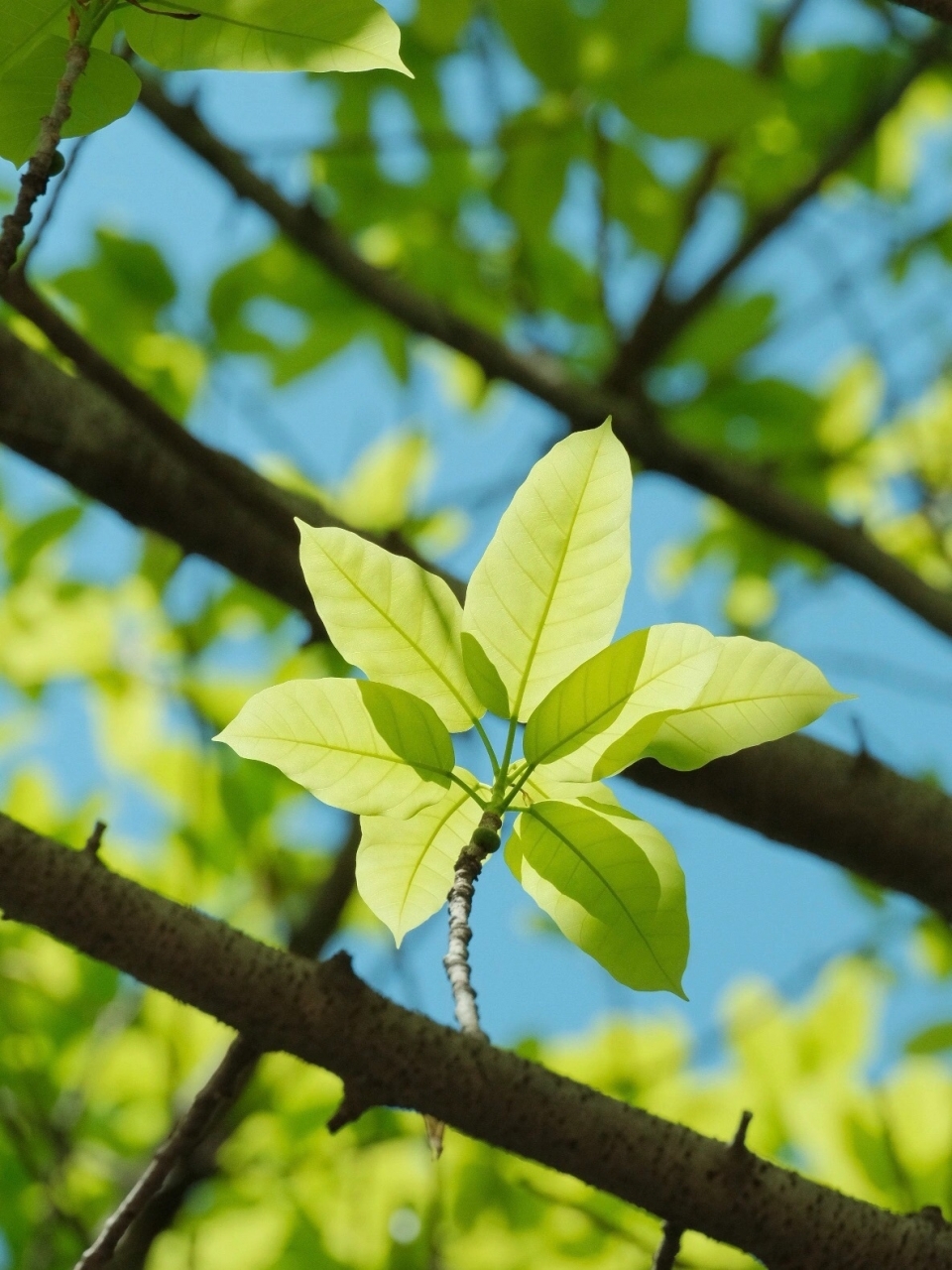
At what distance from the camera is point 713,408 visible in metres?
2.49

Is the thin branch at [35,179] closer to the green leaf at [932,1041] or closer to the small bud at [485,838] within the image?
the small bud at [485,838]

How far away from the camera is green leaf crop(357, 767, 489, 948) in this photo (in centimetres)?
79

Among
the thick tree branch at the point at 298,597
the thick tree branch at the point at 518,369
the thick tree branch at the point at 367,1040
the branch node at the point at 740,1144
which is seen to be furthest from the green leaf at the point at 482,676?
the thick tree branch at the point at 518,369

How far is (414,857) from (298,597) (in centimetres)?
75

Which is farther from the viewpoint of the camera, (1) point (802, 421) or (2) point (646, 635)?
(1) point (802, 421)

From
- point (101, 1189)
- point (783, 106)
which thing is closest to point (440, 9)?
point (783, 106)

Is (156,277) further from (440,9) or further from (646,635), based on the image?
(646,635)

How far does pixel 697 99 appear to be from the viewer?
5.10ft

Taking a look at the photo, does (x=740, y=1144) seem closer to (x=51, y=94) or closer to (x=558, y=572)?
(x=558, y=572)

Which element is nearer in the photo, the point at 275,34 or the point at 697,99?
the point at 275,34

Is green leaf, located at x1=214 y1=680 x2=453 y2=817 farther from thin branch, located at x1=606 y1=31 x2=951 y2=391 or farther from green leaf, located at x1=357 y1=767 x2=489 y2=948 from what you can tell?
thin branch, located at x1=606 y1=31 x2=951 y2=391

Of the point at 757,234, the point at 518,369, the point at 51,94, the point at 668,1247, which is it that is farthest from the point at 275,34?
the point at 757,234

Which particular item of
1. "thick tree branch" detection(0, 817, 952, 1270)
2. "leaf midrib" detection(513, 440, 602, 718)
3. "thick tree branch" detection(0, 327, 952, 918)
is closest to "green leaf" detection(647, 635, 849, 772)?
"leaf midrib" detection(513, 440, 602, 718)

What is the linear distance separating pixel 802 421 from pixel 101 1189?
7.06 ft
